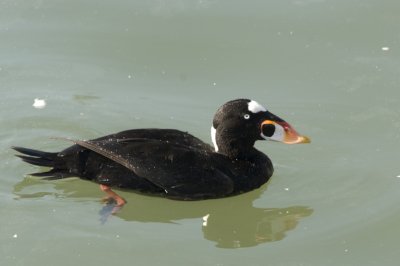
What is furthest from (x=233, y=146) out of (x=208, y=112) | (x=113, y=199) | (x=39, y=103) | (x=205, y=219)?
(x=39, y=103)

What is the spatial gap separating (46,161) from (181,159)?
1006 millimetres

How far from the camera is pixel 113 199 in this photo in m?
6.88

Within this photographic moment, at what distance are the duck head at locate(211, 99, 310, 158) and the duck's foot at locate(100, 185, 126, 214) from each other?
0.88 metres

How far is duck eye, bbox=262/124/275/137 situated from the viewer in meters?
7.21

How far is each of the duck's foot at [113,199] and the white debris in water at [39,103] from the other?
1395 mm

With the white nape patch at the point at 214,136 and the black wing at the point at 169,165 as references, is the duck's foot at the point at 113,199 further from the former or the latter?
the white nape patch at the point at 214,136

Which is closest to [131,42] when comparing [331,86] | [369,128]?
[331,86]

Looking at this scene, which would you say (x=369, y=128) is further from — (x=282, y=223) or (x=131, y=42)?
(x=131, y=42)

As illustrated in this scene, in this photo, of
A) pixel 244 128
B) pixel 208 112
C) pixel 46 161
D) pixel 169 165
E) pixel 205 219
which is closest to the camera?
pixel 205 219

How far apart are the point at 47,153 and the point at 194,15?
2.85 metres

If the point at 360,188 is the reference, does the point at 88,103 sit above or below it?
above

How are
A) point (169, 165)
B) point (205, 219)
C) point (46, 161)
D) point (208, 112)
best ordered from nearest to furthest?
point (205, 219), point (169, 165), point (46, 161), point (208, 112)

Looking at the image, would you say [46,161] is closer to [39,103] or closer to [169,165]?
[169,165]

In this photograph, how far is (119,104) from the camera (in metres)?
8.16
